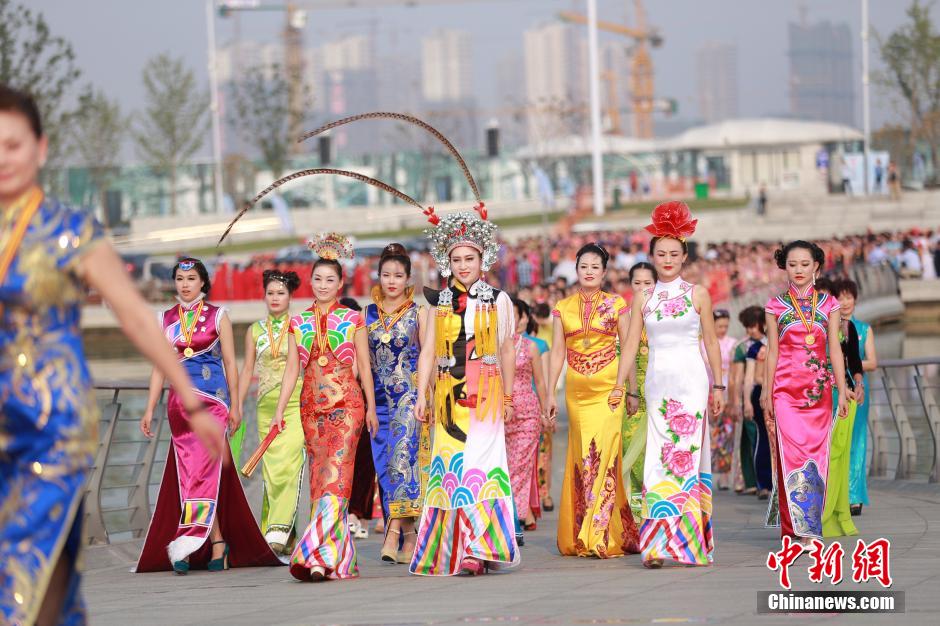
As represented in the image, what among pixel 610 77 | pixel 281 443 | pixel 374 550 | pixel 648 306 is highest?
pixel 610 77

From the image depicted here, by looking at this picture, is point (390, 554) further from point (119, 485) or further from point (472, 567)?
point (119, 485)

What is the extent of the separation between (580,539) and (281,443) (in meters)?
2.29

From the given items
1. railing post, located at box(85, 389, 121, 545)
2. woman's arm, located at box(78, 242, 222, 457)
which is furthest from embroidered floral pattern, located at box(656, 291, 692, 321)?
woman's arm, located at box(78, 242, 222, 457)

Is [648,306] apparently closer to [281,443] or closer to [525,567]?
[525,567]

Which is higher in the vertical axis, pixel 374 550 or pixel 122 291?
pixel 122 291

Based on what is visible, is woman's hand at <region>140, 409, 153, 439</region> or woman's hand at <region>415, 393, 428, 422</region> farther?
woman's hand at <region>140, 409, 153, 439</region>

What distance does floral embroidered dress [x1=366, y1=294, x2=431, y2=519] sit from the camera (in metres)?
9.58

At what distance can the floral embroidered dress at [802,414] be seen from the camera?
9125mm

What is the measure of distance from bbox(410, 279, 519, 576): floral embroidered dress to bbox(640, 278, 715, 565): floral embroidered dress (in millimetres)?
809

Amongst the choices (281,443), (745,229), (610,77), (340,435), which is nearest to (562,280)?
(281,443)

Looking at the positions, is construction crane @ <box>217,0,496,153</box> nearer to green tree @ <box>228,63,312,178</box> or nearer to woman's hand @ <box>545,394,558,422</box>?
green tree @ <box>228,63,312,178</box>

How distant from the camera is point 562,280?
2002 cm

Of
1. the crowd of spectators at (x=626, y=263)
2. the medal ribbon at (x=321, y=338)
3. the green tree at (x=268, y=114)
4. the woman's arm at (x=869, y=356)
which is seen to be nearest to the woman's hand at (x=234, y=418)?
the medal ribbon at (x=321, y=338)

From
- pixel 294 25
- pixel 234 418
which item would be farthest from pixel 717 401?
pixel 294 25
